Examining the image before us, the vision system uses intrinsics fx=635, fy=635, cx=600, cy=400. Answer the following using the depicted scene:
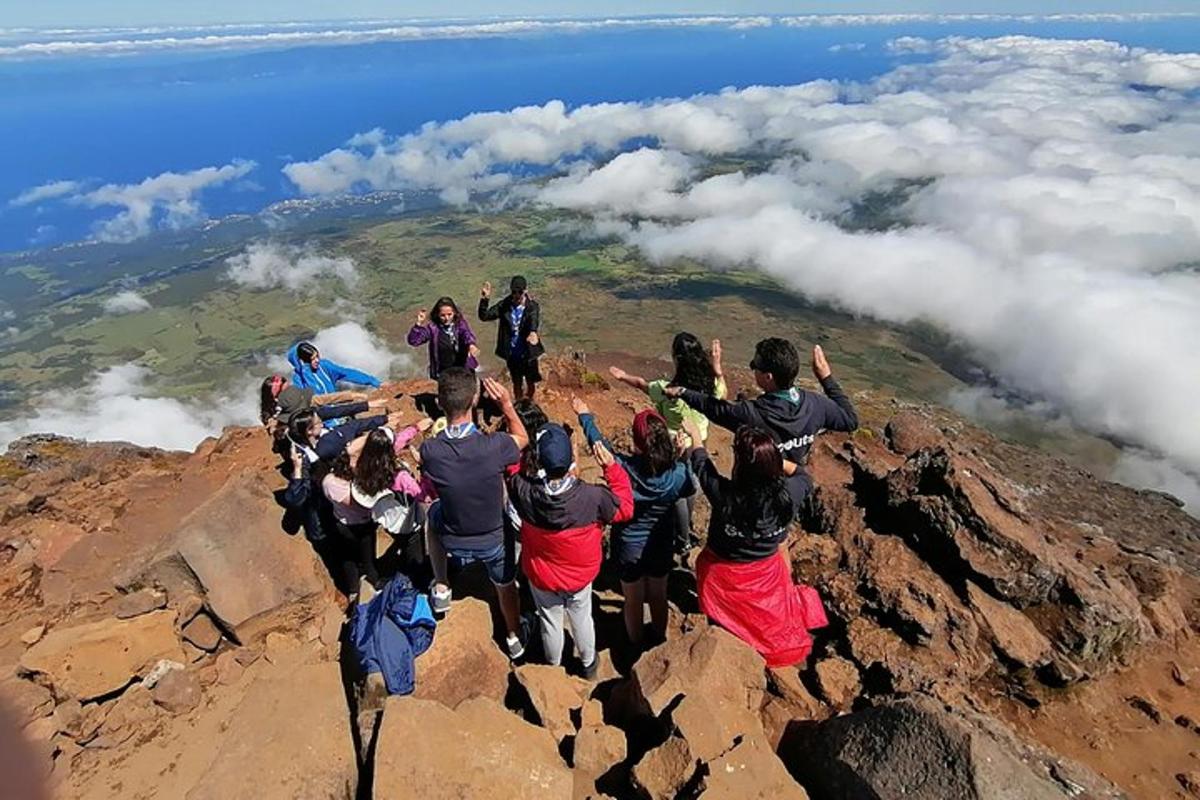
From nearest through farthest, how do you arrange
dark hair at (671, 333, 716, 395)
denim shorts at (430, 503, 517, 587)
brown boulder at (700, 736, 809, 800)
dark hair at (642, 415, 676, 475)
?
brown boulder at (700, 736, 809, 800) < dark hair at (642, 415, 676, 475) < denim shorts at (430, 503, 517, 587) < dark hair at (671, 333, 716, 395)

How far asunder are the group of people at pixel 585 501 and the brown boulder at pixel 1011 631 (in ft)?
6.77

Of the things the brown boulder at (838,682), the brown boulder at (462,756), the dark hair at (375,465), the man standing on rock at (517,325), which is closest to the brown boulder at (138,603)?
the dark hair at (375,465)

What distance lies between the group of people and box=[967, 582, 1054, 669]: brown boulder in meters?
2.06

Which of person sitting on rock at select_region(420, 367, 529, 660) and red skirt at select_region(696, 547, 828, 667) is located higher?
person sitting on rock at select_region(420, 367, 529, 660)

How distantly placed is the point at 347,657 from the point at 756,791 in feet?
14.0

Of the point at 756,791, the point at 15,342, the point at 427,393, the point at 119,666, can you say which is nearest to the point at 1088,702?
the point at 756,791

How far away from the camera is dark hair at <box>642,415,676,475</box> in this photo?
20.5ft

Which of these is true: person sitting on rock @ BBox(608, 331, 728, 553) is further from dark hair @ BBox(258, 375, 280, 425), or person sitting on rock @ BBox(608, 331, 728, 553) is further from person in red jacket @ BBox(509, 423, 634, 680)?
dark hair @ BBox(258, 375, 280, 425)

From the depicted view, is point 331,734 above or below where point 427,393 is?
above

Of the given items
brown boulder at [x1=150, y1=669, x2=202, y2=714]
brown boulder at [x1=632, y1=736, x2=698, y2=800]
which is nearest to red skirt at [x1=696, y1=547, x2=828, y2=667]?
brown boulder at [x1=632, y1=736, x2=698, y2=800]

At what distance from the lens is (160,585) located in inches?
282

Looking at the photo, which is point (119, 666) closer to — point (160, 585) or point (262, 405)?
point (160, 585)

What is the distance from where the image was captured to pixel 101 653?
244 inches

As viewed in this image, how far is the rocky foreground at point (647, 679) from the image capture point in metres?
4.74
